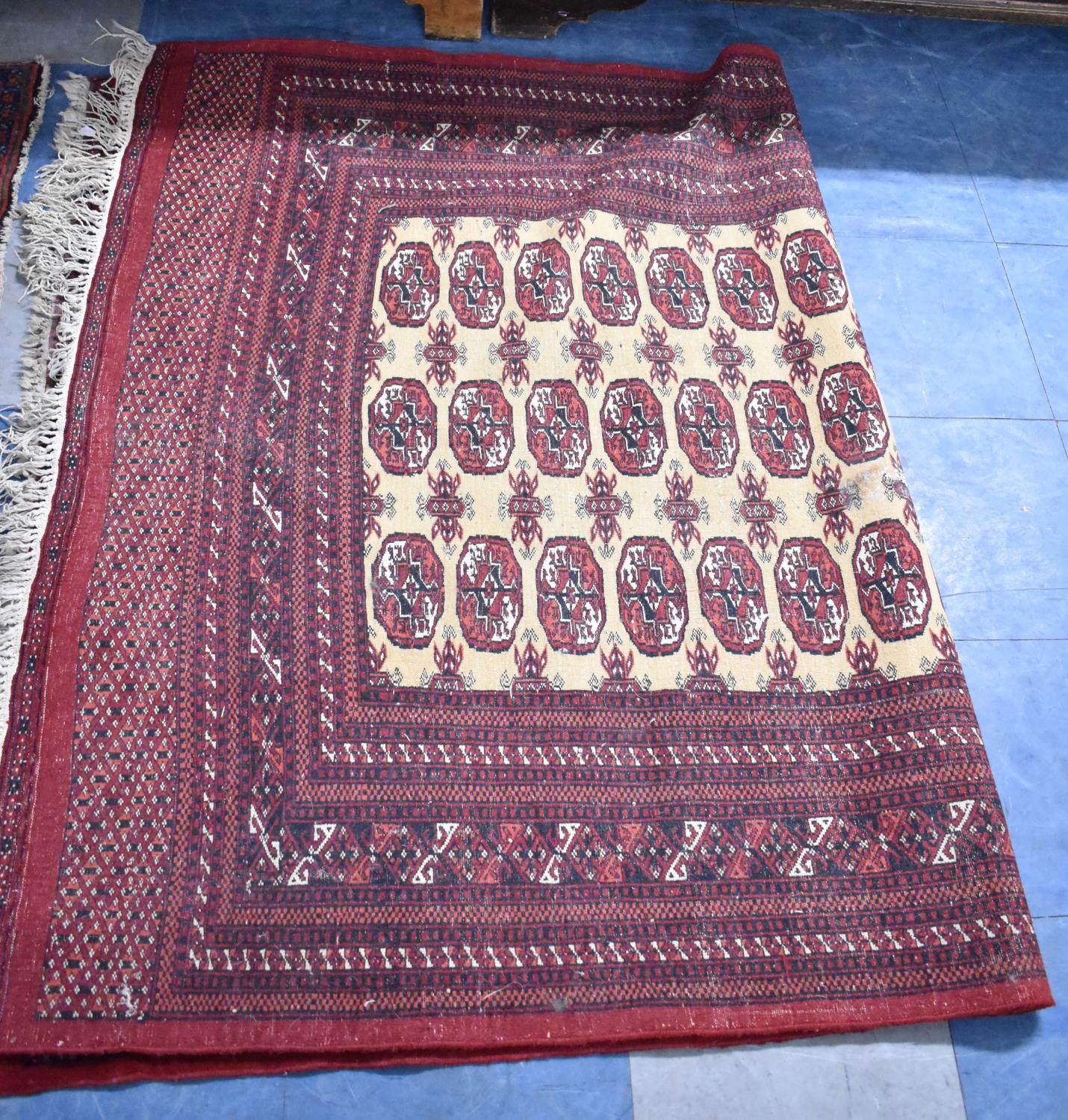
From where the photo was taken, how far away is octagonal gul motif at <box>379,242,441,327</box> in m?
1.76

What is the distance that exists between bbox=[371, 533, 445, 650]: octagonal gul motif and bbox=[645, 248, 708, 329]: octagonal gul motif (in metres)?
0.65

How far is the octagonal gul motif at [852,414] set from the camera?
1.66 meters

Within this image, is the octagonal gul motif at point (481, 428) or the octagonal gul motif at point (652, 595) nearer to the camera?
the octagonal gul motif at point (652, 595)

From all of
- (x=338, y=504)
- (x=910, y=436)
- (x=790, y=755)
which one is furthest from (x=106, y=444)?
(x=910, y=436)

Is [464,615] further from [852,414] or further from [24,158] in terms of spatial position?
[24,158]

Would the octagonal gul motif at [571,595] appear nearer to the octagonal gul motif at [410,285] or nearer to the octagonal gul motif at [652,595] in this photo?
the octagonal gul motif at [652,595]

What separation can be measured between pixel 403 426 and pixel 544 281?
402 mm

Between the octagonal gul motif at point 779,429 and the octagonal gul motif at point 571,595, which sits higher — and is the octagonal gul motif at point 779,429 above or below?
above

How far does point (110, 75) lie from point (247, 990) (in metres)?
1.77

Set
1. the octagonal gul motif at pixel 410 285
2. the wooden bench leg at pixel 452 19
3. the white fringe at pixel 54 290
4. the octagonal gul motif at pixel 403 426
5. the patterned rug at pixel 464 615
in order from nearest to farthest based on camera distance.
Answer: the patterned rug at pixel 464 615, the white fringe at pixel 54 290, the octagonal gul motif at pixel 403 426, the octagonal gul motif at pixel 410 285, the wooden bench leg at pixel 452 19

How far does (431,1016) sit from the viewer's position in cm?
127

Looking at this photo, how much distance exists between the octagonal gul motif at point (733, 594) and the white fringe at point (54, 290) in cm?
104

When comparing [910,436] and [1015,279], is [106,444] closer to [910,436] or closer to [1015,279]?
[910,436]

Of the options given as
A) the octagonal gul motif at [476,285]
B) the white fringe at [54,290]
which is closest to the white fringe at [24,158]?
the white fringe at [54,290]
